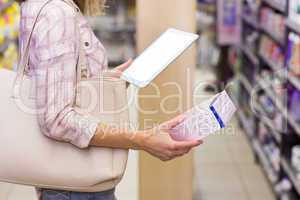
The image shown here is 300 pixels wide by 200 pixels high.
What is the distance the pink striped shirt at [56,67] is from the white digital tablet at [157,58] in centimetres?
17

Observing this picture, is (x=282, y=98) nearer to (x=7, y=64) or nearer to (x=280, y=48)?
(x=280, y=48)

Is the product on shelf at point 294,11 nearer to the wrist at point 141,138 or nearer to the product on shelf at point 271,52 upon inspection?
the product on shelf at point 271,52

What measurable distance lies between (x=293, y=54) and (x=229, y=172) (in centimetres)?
128

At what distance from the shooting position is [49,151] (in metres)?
1.47

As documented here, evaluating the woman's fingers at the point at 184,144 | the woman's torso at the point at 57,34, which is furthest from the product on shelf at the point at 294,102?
the woman's torso at the point at 57,34

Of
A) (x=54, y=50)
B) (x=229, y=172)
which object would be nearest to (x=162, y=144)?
(x=54, y=50)

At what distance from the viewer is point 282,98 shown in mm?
3742

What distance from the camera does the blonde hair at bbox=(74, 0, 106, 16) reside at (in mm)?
1526

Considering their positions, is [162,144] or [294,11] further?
[294,11]

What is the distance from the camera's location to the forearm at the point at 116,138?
143 cm

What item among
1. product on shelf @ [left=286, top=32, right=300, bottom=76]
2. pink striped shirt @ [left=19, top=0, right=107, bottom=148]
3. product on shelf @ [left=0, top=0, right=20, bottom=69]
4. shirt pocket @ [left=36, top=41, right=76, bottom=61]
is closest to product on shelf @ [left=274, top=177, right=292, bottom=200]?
product on shelf @ [left=286, top=32, right=300, bottom=76]

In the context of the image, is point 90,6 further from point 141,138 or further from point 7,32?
point 7,32

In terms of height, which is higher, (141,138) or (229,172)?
(141,138)

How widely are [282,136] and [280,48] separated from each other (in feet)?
2.55
